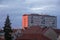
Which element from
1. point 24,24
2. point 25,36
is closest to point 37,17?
point 24,24

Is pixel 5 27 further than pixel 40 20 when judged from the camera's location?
No

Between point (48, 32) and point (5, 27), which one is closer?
point (5, 27)

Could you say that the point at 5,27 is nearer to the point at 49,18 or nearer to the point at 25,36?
the point at 25,36

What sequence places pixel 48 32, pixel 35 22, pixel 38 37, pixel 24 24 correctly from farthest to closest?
pixel 35 22 < pixel 24 24 < pixel 48 32 < pixel 38 37

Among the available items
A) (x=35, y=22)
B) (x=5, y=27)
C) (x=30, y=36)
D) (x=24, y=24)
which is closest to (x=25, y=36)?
(x=30, y=36)

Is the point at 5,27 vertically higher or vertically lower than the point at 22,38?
higher

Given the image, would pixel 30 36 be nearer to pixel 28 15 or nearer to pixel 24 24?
pixel 24 24

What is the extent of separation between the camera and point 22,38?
5859 centimetres

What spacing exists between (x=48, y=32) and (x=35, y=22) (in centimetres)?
6768

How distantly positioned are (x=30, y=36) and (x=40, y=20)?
79.6 m

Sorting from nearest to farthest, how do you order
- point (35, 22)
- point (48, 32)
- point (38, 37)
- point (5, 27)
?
point (5, 27), point (38, 37), point (48, 32), point (35, 22)

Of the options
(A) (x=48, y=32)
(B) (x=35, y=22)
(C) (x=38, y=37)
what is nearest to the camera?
Result: (C) (x=38, y=37)

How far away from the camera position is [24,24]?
128 m

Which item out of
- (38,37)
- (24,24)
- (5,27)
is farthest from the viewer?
(24,24)
